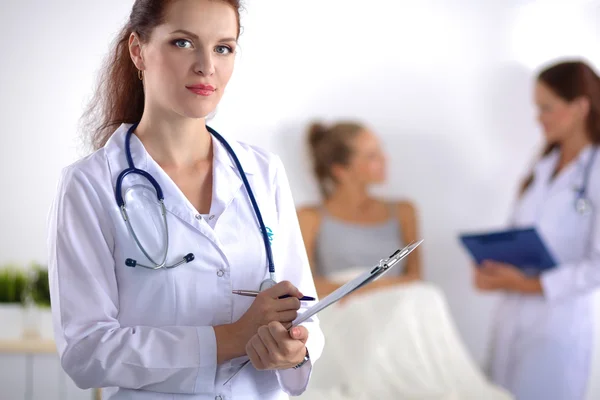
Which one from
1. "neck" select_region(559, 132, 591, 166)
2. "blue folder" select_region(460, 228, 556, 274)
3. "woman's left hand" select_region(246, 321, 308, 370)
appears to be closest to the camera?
"woman's left hand" select_region(246, 321, 308, 370)

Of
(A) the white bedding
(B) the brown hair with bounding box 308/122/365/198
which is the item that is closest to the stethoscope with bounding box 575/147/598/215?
(A) the white bedding

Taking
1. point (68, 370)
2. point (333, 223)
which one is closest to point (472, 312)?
point (333, 223)

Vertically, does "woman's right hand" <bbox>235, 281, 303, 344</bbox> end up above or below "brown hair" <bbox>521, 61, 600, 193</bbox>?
below

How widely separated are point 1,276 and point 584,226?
2296 millimetres

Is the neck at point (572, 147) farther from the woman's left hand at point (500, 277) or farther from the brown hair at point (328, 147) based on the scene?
the brown hair at point (328, 147)

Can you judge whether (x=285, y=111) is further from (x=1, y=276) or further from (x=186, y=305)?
(x=186, y=305)

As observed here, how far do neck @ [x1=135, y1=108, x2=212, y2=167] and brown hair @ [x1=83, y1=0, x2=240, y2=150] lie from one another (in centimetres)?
8

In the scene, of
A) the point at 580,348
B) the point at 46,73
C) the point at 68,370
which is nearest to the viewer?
the point at 68,370

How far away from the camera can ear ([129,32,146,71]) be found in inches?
49.8

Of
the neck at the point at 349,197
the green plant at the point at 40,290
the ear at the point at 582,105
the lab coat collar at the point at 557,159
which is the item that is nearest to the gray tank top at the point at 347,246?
the neck at the point at 349,197

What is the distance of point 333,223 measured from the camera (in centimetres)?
370

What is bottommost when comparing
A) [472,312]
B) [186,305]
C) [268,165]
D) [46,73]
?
[472,312]

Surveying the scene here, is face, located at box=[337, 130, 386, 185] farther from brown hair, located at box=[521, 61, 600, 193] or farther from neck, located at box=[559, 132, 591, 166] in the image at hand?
neck, located at box=[559, 132, 591, 166]

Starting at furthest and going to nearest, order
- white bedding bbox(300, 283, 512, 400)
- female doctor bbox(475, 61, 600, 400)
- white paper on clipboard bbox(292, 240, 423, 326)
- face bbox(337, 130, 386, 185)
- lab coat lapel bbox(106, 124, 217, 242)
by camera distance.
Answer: face bbox(337, 130, 386, 185) < female doctor bbox(475, 61, 600, 400) < white bedding bbox(300, 283, 512, 400) < lab coat lapel bbox(106, 124, 217, 242) < white paper on clipboard bbox(292, 240, 423, 326)
